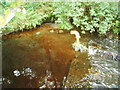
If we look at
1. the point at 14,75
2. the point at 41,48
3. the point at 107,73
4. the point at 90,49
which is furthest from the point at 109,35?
the point at 14,75

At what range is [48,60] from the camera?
4785mm

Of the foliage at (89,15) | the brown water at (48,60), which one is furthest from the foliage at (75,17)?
the brown water at (48,60)

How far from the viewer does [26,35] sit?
6.37m

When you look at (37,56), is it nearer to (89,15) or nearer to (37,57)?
(37,57)

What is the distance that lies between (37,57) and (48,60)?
44 cm

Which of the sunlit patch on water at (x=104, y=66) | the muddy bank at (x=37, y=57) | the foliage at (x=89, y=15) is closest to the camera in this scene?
the sunlit patch on water at (x=104, y=66)

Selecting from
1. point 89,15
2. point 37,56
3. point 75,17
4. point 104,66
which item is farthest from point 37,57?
point 89,15

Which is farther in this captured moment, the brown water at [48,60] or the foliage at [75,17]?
the foliage at [75,17]

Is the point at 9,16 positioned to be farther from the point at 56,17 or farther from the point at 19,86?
the point at 56,17

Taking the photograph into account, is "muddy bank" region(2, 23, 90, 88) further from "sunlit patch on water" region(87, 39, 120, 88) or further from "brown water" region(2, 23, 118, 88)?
"sunlit patch on water" region(87, 39, 120, 88)

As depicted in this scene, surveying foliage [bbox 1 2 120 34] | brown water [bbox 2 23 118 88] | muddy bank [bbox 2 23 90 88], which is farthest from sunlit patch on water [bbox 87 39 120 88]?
foliage [bbox 1 2 120 34]

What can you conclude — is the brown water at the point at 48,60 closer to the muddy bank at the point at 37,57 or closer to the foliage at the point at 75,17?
the muddy bank at the point at 37,57

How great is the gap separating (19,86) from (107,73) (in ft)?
8.00

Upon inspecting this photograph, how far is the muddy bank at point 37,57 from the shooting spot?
3.98m
